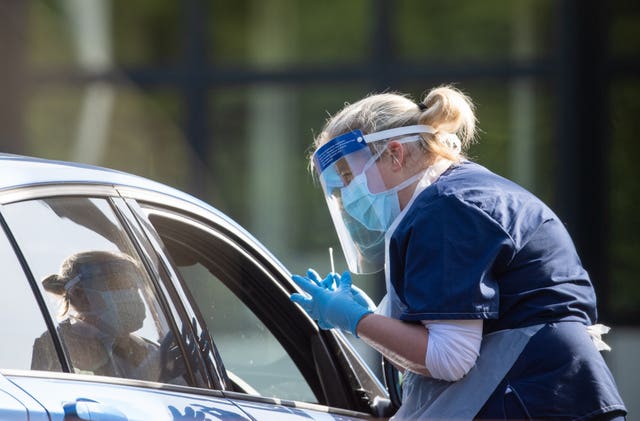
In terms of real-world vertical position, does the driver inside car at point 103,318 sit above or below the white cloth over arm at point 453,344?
above

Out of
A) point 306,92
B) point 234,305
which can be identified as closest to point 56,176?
point 234,305

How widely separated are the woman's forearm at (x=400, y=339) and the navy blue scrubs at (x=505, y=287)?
0.04m

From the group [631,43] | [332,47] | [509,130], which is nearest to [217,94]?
[332,47]

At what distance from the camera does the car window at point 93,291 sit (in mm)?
2246

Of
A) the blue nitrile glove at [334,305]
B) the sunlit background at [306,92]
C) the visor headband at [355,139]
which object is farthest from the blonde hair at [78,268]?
the sunlit background at [306,92]

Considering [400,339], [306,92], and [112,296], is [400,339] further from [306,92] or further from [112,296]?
[306,92]

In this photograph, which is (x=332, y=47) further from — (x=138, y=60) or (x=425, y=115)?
(x=425, y=115)

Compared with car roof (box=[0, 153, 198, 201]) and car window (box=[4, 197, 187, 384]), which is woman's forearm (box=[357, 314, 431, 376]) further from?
car roof (box=[0, 153, 198, 201])

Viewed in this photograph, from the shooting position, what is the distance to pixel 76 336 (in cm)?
233

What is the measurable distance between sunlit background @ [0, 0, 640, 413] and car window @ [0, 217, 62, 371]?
6669mm

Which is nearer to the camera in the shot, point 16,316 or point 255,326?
point 16,316

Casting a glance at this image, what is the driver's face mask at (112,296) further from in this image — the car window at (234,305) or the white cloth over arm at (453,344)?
the white cloth over arm at (453,344)

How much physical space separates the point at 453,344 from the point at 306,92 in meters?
6.74

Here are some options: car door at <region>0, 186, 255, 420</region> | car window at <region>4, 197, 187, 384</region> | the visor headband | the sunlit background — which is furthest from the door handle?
the sunlit background
